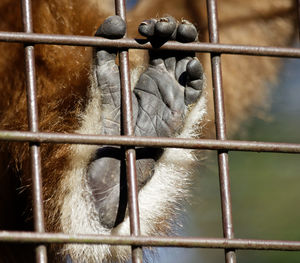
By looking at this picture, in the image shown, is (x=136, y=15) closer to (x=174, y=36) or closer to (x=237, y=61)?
(x=237, y=61)

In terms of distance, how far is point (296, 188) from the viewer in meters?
5.27

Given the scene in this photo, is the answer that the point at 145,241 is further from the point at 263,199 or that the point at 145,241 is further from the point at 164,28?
the point at 263,199

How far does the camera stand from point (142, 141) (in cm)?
129

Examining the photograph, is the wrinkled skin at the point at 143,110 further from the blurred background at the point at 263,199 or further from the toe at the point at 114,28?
the blurred background at the point at 263,199

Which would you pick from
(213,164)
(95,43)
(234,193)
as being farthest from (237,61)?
(234,193)

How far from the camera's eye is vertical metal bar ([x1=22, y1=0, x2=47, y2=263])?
1218mm

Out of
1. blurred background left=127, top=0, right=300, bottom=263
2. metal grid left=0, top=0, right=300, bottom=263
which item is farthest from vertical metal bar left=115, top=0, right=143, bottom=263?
blurred background left=127, top=0, right=300, bottom=263

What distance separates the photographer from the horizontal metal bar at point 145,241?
1161 mm

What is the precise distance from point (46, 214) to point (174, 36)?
73 cm

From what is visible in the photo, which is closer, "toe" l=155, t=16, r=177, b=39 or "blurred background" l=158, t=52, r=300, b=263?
"toe" l=155, t=16, r=177, b=39

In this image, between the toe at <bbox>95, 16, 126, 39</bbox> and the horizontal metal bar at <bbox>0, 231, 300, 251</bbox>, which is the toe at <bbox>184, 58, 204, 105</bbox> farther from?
the horizontal metal bar at <bbox>0, 231, 300, 251</bbox>

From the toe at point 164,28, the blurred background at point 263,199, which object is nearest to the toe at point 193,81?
the toe at point 164,28

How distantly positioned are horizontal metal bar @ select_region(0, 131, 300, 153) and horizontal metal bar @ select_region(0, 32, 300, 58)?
0.17m

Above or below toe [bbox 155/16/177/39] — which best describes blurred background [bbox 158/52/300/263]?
below
